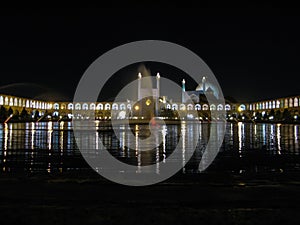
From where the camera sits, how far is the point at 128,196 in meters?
5.48

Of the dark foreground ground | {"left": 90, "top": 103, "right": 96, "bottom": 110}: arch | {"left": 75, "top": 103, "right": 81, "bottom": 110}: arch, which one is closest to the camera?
the dark foreground ground

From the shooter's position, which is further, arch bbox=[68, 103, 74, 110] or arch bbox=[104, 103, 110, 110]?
arch bbox=[104, 103, 110, 110]

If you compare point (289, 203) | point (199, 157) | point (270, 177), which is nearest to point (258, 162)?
point (199, 157)

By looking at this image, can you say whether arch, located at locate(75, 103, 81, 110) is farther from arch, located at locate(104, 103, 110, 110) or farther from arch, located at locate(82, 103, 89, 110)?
arch, located at locate(104, 103, 110, 110)

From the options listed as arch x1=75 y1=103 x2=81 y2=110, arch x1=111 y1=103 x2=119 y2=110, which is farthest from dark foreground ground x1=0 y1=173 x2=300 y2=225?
arch x1=75 y1=103 x2=81 y2=110

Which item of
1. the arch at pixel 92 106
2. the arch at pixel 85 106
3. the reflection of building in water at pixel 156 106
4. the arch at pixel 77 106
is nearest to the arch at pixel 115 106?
the reflection of building in water at pixel 156 106

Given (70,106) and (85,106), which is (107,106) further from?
(70,106)

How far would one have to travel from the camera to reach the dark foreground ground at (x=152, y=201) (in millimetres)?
4320

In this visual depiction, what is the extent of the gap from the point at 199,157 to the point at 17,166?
522 centimetres

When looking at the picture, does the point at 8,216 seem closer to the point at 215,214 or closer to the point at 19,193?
the point at 19,193

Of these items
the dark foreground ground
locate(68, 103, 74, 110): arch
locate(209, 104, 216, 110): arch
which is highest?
locate(68, 103, 74, 110): arch

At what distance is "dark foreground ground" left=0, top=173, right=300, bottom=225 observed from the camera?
4320 mm

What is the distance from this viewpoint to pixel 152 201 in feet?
16.9

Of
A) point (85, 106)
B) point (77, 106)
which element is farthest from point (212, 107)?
point (77, 106)
